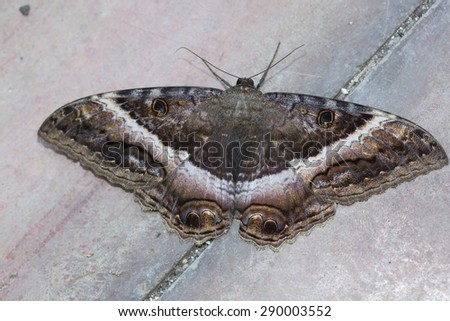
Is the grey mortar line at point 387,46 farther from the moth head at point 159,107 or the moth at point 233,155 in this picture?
the moth head at point 159,107

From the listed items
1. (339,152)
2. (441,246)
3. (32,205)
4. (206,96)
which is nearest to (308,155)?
(339,152)

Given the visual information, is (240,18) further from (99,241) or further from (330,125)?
(99,241)

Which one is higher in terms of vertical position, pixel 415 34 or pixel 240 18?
pixel 415 34

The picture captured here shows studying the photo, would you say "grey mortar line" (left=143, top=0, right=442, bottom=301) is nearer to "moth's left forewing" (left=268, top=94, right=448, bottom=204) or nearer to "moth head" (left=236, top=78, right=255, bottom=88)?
"moth's left forewing" (left=268, top=94, right=448, bottom=204)

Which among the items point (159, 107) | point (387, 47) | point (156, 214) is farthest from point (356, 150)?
point (156, 214)

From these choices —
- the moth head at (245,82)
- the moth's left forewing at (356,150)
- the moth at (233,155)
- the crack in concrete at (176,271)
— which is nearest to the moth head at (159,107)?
the moth at (233,155)
